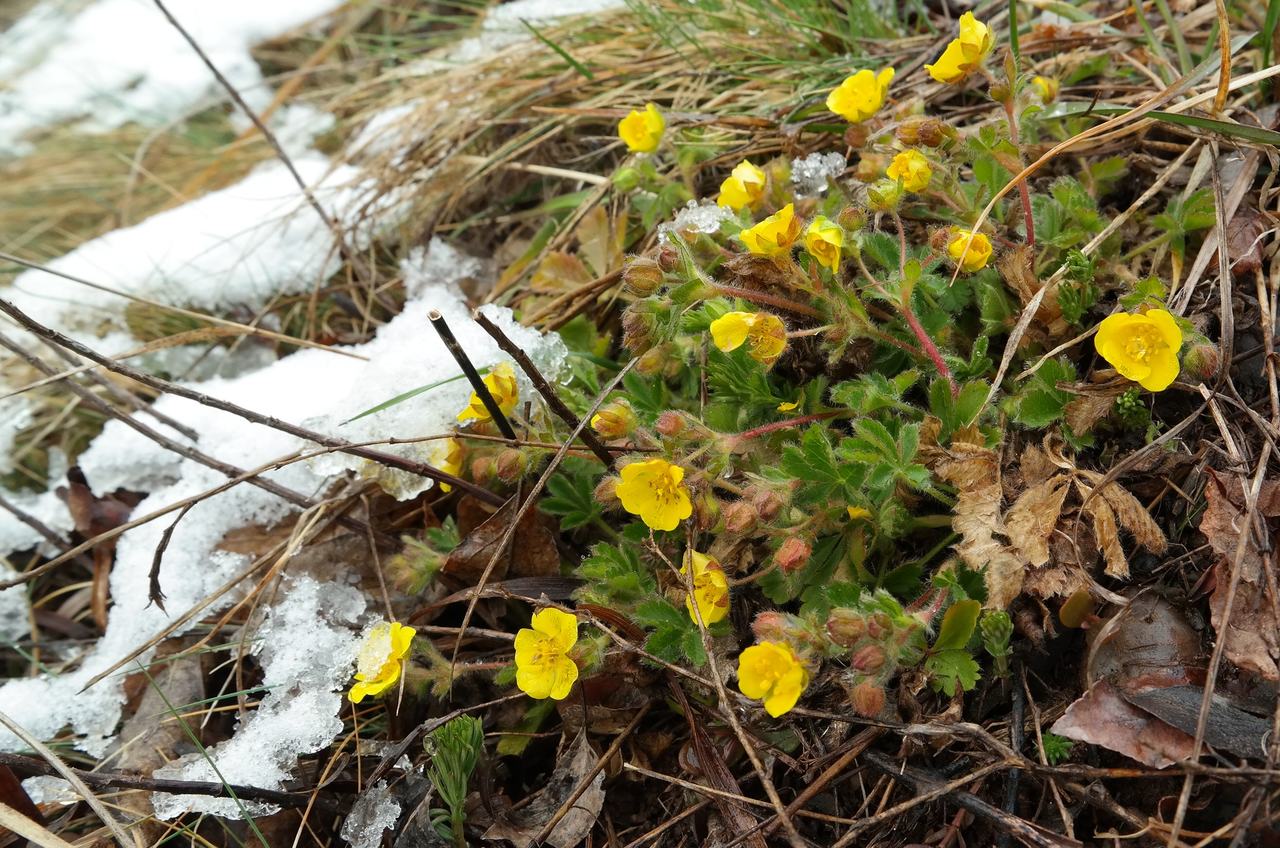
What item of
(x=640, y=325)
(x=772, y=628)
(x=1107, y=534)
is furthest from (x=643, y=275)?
(x=1107, y=534)

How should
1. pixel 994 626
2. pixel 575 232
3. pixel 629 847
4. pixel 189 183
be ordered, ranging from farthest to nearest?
pixel 189 183 < pixel 575 232 < pixel 629 847 < pixel 994 626

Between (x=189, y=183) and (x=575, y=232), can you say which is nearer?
(x=575, y=232)

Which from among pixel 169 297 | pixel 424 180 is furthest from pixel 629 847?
pixel 169 297

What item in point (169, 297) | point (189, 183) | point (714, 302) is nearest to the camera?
point (714, 302)

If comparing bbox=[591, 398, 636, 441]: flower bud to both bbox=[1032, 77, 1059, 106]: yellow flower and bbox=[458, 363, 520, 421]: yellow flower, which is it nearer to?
bbox=[458, 363, 520, 421]: yellow flower

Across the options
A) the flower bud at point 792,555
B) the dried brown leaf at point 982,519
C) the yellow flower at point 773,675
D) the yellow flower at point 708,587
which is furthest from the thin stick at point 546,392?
the dried brown leaf at point 982,519

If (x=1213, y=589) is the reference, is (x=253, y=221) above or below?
above

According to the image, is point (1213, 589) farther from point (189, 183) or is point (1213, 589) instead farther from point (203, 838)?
point (189, 183)
